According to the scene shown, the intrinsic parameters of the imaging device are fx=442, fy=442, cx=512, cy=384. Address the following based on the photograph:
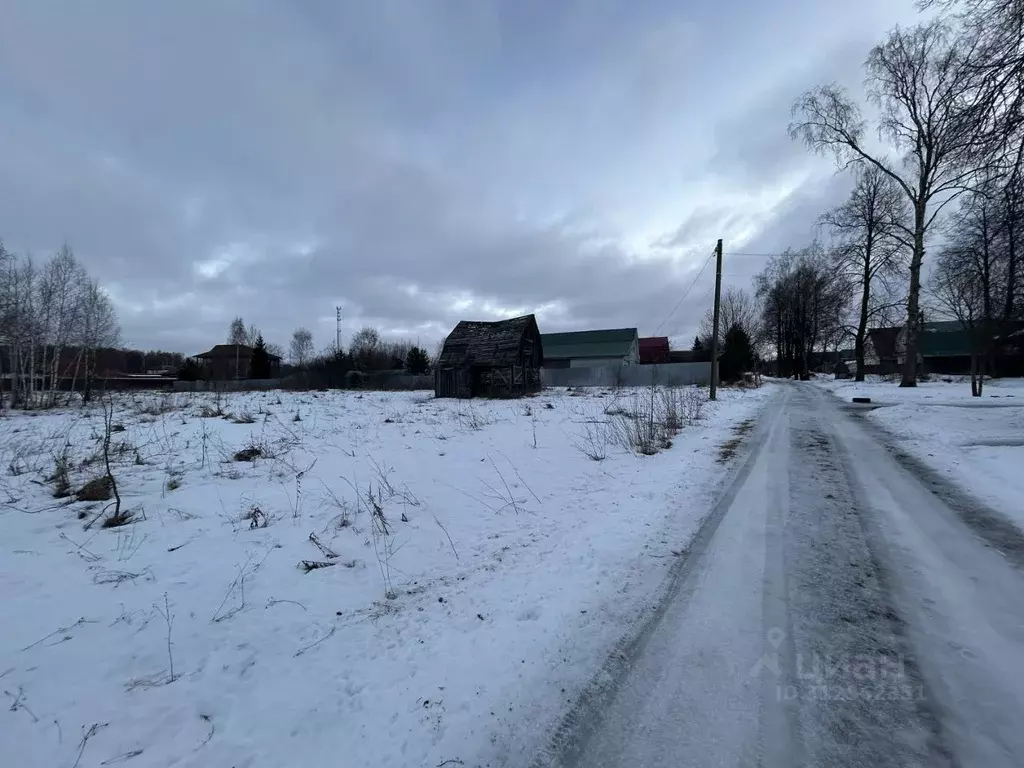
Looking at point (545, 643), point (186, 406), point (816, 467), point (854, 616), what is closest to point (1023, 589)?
point (854, 616)

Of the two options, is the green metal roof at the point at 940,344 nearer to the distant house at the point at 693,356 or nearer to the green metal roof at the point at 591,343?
the distant house at the point at 693,356

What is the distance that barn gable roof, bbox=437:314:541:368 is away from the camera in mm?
30344

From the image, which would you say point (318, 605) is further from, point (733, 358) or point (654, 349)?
point (654, 349)

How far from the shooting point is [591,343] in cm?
6581

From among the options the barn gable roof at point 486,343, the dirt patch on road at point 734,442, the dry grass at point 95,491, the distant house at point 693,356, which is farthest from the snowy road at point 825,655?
the distant house at point 693,356

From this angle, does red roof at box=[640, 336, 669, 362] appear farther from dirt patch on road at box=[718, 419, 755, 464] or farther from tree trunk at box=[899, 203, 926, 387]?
dirt patch on road at box=[718, 419, 755, 464]

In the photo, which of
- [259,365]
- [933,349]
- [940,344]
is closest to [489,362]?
[259,365]

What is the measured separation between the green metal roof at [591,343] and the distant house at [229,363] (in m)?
40.2

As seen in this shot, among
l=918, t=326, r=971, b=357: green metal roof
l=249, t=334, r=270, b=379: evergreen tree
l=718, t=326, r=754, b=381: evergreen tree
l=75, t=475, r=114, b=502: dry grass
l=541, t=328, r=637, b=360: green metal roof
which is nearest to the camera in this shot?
l=75, t=475, r=114, b=502: dry grass

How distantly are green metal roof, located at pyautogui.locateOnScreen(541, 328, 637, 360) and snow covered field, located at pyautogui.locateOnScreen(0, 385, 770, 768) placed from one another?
5683 centimetres

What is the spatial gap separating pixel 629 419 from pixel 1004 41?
10.7 metres

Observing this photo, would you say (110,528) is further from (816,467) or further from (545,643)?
(816,467)

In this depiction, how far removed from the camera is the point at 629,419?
12.9 meters

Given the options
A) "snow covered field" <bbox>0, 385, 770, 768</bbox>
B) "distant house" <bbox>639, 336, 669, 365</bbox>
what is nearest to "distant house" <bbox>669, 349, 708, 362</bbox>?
"distant house" <bbox>639, 336, 669, 365</bbox>
